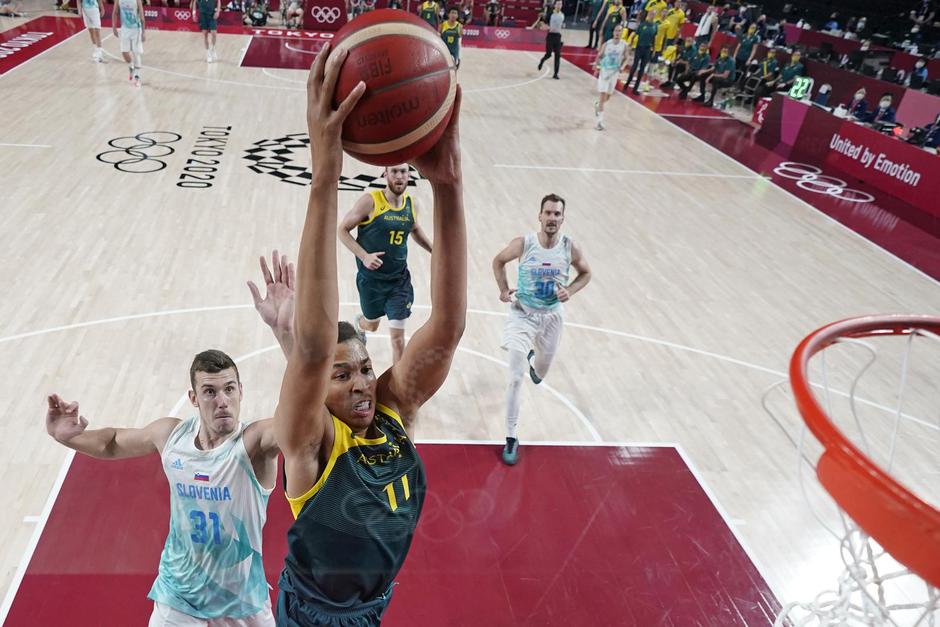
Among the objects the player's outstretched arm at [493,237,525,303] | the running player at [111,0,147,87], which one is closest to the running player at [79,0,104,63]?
the running player at [111,0,147,87]

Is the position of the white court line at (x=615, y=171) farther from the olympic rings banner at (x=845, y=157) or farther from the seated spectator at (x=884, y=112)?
the seated spectator at (x=884, y=112)

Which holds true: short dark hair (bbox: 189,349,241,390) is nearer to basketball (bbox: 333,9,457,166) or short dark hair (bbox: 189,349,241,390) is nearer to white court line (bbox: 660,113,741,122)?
basketball (bbox: 333,9,457,166)

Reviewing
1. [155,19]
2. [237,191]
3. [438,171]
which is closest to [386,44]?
[438,171]

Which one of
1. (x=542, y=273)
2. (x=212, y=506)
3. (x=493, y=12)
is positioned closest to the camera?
(x=212, y=506)

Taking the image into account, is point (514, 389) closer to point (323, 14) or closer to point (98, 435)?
point (98, 435)

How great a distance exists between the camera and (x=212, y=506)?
9.78 feet

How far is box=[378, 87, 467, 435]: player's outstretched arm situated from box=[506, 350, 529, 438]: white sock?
2.86 metres

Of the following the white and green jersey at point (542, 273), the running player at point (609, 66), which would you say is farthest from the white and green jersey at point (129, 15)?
the white and green jersey at point (542, 273)

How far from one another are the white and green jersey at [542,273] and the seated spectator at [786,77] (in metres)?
13.8

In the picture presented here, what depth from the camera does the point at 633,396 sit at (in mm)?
6293

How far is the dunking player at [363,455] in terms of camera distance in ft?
6.81

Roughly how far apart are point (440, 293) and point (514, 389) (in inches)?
124

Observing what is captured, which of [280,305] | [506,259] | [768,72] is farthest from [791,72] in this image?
[280,305]

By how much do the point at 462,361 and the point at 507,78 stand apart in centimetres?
1350
